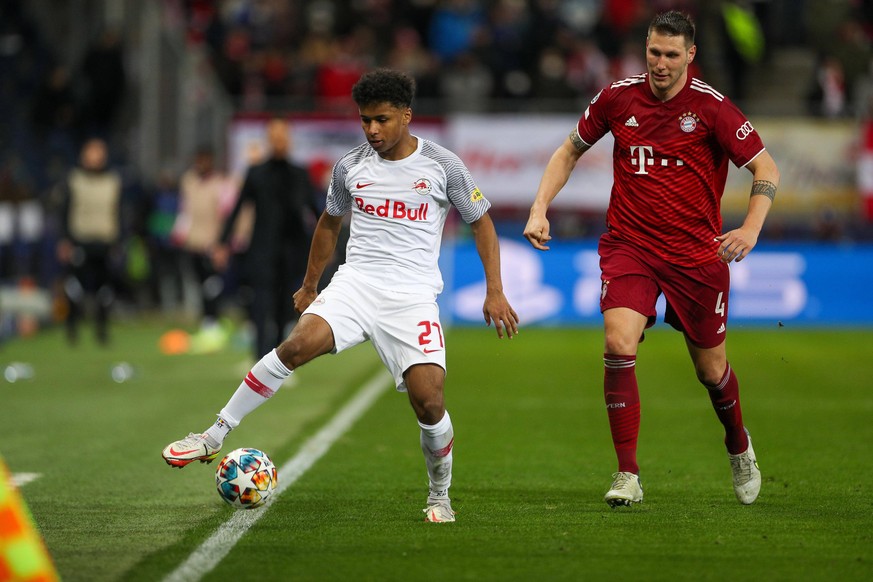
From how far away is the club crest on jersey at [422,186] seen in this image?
23.3ft

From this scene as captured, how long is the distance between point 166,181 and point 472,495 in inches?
616

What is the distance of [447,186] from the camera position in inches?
281

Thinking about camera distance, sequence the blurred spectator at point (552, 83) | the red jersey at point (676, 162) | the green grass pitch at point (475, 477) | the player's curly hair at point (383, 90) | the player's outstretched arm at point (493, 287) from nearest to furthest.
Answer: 1. the green grass pitch at point (475, 477)
2. the player's curly hair at point (383, 90)
3. the player's outstretched arm at point (493, 287)
4. the red jersey at point (676, 162)
5. the blurred spectator at point (552, 83)

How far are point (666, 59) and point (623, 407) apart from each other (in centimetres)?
180

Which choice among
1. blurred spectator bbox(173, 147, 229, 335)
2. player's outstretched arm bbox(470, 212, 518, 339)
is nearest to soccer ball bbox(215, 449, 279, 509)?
player's outstretched arm bbox(470, 212, 518, 339)

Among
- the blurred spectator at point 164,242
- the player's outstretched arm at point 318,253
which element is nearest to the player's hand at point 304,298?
the player's outstretched arm at point 318,253

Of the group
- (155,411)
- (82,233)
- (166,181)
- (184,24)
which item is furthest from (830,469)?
(184,24)

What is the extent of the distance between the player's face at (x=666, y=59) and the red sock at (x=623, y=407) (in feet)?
4.70

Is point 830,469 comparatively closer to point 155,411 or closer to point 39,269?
point 155,411

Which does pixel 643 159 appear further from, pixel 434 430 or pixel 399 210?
pixel 434 430

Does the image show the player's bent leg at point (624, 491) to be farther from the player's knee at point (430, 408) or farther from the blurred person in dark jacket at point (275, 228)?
the blurred person in dark jacket at point (275, 228)

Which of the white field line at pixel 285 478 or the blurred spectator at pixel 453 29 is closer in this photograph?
the white field line at pixel 285 478

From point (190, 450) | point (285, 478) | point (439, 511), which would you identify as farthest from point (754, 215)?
point (285, 478)

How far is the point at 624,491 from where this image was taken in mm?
7184
